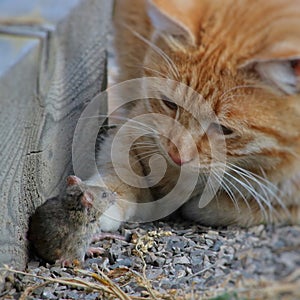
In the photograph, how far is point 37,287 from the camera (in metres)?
2.25

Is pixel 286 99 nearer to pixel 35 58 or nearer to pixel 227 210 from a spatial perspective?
pixel 227 210

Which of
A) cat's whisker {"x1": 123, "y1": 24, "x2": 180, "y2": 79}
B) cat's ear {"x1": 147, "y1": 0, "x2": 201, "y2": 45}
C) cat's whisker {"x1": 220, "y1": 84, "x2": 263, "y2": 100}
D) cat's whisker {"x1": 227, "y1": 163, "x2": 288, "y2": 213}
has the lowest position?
cat's whisker {"x1": 227, "y1": 163, "x2": 288, "y2": 213}

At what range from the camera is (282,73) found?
6.79 ft

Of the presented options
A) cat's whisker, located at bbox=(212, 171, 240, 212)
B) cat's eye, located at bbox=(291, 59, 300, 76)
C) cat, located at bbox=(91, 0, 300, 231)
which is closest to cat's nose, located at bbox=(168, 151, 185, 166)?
cat, located at bbox=(91, 0, 300, 231)

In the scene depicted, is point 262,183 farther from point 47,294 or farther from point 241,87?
point 47,294

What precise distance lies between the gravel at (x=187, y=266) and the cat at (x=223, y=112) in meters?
0.11

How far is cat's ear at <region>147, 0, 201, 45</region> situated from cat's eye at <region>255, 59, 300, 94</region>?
286 mm

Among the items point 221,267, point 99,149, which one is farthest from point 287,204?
point 99,149

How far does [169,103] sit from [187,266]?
582 millimetres

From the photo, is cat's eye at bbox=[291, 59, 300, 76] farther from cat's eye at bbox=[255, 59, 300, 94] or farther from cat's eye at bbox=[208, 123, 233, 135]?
cat's eye at bbox=[208, 123, 233, 135]

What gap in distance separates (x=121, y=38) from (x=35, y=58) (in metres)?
0.43

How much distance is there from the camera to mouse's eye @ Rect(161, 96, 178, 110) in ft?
7.82

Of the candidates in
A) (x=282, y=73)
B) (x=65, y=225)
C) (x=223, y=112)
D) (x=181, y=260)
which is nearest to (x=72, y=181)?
(x=65, y=225)

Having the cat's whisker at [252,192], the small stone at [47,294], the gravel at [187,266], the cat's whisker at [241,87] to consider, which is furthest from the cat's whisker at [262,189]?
the small stone at [47,294]
